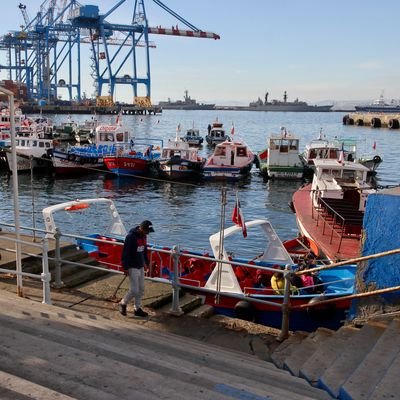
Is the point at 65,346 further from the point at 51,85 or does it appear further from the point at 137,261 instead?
the point at 51,85

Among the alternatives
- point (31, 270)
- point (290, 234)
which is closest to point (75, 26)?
point (290, 234)

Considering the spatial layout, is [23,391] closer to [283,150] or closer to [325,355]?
[325,355]

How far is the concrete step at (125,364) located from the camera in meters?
4.71

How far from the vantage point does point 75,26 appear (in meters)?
138

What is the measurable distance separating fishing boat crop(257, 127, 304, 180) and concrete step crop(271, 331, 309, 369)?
35553 millimetres

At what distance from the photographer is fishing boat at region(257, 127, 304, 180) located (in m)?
42.0

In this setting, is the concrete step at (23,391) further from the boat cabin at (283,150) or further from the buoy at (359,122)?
the buoy at (359,122)

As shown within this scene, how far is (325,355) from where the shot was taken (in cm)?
611

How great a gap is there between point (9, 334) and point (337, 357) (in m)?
4.04

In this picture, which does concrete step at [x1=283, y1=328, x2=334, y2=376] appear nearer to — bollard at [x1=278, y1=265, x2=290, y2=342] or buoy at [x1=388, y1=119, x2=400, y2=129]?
bollard at [x1=278, y1=265, x2=290, y2=342]

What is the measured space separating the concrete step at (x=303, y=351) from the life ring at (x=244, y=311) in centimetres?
340

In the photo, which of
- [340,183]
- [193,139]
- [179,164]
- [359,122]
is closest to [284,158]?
[179,164]

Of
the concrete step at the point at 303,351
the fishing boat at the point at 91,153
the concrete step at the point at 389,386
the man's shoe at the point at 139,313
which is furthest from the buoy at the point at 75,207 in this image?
the fishing boat at the point at 91,153

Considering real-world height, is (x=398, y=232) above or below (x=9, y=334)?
above
